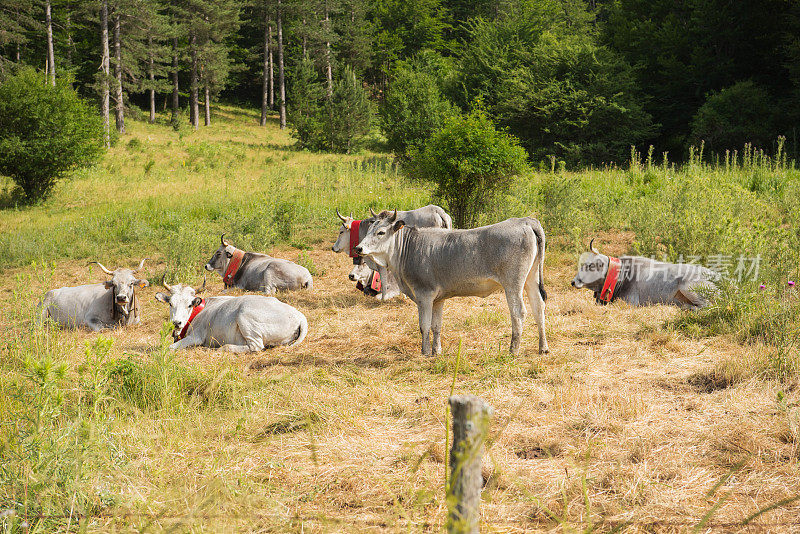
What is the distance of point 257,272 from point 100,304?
8.11 ft

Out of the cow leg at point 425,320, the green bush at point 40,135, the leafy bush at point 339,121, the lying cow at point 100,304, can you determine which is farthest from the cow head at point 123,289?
the leafy bush at point 339,121

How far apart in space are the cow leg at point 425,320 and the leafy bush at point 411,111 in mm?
22266

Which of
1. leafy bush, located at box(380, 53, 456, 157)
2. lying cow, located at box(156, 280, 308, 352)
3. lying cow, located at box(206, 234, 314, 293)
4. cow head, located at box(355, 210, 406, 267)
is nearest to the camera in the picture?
cow head, located at box(355, 210, 406, 267)

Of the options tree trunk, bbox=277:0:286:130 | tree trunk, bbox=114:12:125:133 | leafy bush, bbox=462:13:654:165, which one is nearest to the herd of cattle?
leafy bush, bbox=462:13:654:165

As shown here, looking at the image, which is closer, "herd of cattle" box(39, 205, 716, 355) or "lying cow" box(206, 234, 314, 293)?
"herd of cattle" box(39, 205, 716, 355)

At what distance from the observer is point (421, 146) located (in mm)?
26797

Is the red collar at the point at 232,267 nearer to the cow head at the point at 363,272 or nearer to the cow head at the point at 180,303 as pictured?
the cow head at the point at 363,272

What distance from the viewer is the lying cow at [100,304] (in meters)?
8.39

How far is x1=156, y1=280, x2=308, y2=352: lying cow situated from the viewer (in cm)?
683

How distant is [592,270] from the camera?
840 centimetres

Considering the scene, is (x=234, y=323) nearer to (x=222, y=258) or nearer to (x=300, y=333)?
(x=300, y=333)

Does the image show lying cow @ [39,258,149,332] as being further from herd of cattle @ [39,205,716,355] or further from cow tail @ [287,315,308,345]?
cow tail @ [287,315,308,345]

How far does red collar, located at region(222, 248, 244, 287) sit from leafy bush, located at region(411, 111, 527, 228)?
12.6ft

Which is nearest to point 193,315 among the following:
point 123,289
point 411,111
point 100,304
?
point 123,289
